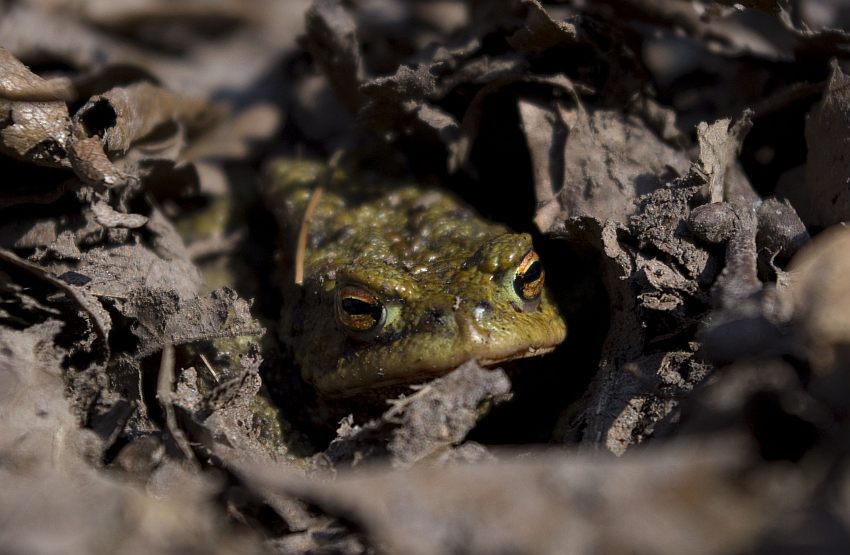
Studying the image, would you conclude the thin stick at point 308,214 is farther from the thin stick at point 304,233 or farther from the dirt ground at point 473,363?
the dirt ground at point 473,363

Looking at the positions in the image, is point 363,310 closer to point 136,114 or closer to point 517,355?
point 517,355

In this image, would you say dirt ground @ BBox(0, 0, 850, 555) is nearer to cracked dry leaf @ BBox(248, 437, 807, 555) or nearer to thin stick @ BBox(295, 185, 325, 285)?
cracked dry leaf @ BBox(248, 437, 807, 555)

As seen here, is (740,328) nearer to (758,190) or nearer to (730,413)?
(730,413)

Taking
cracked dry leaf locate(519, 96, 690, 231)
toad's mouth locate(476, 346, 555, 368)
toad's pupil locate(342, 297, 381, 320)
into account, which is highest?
cracked dry leaf locate(519, 96, 690, 231)

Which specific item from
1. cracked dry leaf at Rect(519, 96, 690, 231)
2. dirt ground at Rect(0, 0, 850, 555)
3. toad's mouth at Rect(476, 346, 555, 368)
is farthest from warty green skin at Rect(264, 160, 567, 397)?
cracked dry leaf at Rect(519, 96, 690, 231)

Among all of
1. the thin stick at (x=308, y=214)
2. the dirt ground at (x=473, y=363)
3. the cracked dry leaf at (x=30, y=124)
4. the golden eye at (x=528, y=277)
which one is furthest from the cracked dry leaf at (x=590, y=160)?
the cracked dry leaf at (x=30, y=124)

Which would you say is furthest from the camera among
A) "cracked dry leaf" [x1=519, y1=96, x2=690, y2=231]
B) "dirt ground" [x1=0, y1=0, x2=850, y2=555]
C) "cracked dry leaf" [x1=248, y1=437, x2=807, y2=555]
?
"cracked dry leaf" [x1=519, y1=96, x2=690, y2=231]
